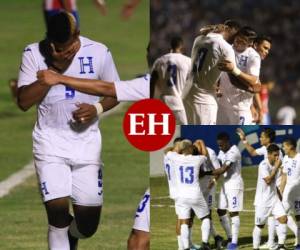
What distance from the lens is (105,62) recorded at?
24.7ft

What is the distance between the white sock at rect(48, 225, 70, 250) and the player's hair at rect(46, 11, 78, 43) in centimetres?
100

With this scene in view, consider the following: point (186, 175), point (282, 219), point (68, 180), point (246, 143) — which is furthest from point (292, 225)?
point (68, 180)

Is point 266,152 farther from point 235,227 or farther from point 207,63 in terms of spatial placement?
point 207,63

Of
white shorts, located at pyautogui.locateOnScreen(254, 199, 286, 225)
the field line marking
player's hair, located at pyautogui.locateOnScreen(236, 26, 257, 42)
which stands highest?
player's hair, located at pyautogui.locateOnScreen(236, 26, 257, 42)

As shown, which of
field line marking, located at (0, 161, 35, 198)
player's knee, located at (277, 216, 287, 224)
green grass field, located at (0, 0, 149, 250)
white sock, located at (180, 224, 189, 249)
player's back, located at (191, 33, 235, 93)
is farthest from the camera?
field line marking, located at (0, 161, 35, 198)

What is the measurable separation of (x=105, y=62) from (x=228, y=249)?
1.16 meters

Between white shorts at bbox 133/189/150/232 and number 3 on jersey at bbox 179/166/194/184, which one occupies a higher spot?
number 3 on jersey at bbox 179/166/194/184

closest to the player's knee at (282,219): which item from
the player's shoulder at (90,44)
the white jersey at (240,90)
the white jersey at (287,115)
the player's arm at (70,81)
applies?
the white jersey at (287,115)

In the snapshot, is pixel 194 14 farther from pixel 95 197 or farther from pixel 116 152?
pixel 116 152

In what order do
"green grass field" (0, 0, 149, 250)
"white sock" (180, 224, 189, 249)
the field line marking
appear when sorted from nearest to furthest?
"white sock" (180, 224, 189, 249) < "green grass field" (0, 0, 149, 250) < the field line marking

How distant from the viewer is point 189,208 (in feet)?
24.8

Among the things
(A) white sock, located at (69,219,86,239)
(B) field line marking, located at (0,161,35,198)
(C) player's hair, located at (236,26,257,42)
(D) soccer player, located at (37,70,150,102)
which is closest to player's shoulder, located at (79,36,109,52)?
(D) soccer player, located at (37,70,150,102)

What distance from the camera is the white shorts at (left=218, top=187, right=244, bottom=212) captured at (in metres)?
7.54

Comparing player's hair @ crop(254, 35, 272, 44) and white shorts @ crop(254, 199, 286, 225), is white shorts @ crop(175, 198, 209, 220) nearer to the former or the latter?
white shorts @ crop(254, 199, 286, 225)
